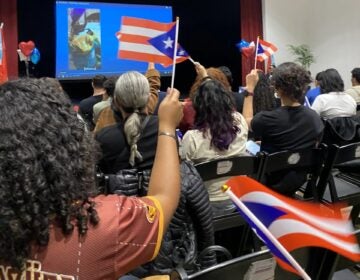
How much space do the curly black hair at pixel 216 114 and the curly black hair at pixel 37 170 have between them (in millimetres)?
1554

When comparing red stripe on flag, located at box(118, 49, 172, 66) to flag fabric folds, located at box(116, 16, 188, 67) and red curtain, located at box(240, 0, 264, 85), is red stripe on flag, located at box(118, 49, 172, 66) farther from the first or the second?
red curtain, located at box(240, 0, 264, 85)

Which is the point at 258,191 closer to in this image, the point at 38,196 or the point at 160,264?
the point at 38,196

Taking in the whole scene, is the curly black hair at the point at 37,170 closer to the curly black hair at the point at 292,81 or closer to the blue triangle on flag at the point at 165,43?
the blue triangle on flag at the point at 165,43

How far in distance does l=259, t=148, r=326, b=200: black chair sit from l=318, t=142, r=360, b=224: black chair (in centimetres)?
4

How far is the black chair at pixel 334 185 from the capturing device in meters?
2.50

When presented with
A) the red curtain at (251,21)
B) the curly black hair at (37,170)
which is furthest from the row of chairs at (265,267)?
the red curtain at (251,21)

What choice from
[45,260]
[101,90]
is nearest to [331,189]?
[45,260]

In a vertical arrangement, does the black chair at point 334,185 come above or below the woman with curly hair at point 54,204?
below

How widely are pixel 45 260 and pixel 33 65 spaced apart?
764cm

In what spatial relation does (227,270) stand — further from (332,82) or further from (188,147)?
(332,82)

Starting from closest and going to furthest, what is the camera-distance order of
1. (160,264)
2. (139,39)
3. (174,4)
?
1. (160,264)
2. (139,39)
3. (174,4)

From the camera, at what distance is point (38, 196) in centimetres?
88

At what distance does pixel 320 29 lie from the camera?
9.28 metres

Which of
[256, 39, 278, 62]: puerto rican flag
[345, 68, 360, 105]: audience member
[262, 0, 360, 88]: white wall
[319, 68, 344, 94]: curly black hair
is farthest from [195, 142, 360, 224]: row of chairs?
[262, 0, 360, 88]: white wall
